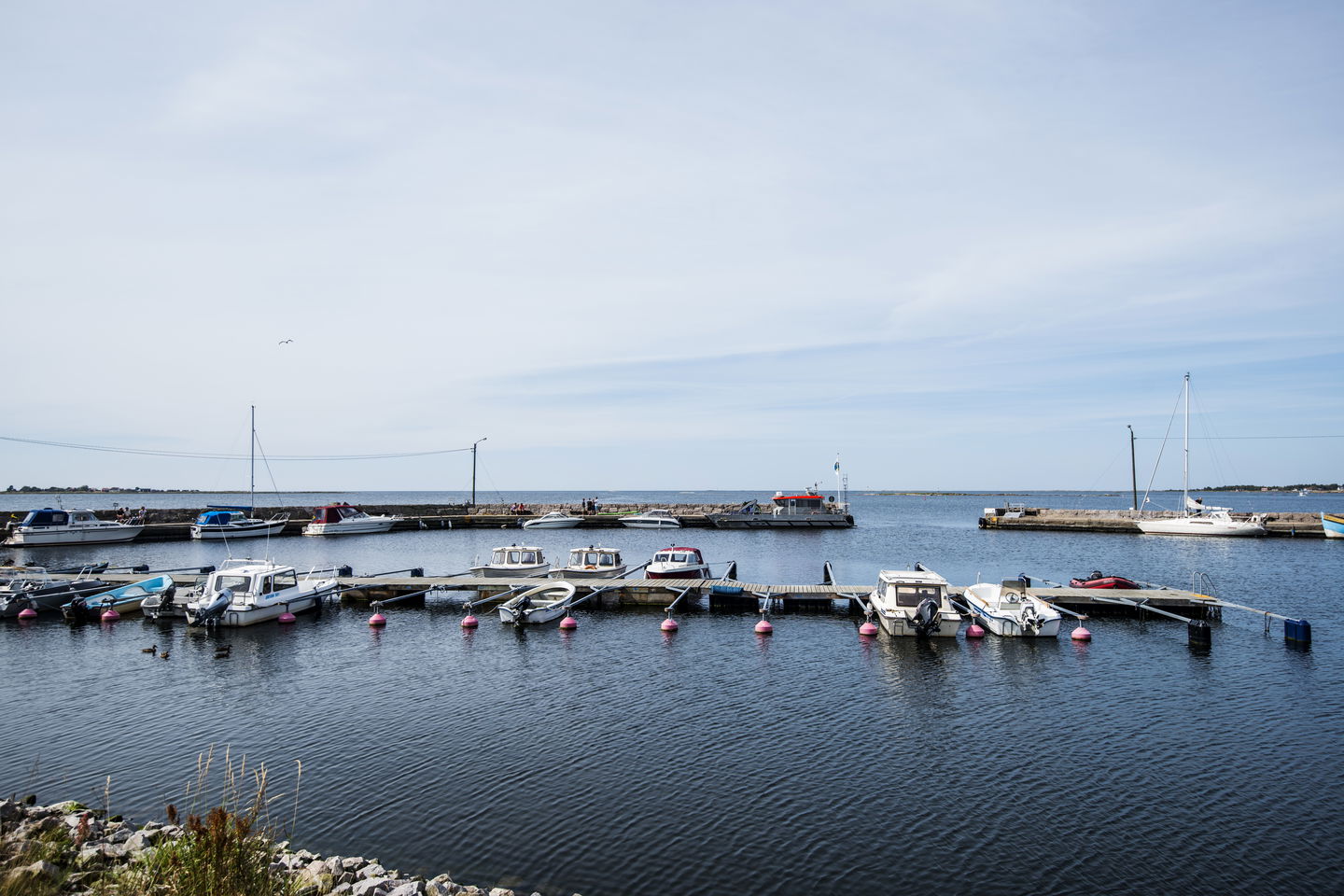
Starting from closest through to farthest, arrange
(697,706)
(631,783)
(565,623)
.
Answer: (631,783), (697,706), (565,623)

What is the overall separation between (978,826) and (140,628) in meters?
37.3

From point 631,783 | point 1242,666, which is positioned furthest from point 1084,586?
point 631,783

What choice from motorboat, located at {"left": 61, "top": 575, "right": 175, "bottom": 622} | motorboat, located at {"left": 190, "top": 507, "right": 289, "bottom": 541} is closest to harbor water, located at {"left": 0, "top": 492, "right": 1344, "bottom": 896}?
motorboat, located at {"left": 61, "top": 575, "right": 175, "bottom": 622}

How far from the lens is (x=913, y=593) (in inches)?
1318

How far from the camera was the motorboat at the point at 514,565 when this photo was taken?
45.7 metres

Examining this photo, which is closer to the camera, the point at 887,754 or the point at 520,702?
the point at 887,754

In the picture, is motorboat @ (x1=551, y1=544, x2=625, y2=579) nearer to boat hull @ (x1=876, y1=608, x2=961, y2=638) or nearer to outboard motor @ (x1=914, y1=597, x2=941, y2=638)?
boat hull @ (x1=876, y1=608, x2=961, y2=638)

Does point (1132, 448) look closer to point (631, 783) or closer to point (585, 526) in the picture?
point (585, 526)

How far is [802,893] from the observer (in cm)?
1310

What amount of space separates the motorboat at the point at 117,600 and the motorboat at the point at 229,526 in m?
43.0

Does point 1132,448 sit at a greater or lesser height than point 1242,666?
greater

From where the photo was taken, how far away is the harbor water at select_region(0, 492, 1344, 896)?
46.8 ft

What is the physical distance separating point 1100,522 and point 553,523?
76.3 meters

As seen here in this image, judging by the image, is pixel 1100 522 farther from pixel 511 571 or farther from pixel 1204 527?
pixel 511 571
